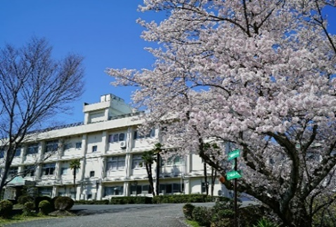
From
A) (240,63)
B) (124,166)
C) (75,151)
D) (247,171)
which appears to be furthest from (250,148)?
(75,151)

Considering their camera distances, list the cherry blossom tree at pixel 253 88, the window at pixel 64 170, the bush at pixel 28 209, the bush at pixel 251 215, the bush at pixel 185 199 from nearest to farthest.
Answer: the cherry blossom tree at pixel 253 88, the bush at pixel 251 215, the bush at pixel 28 209, the bush at pixel 185 199, the window at pixel 64 170

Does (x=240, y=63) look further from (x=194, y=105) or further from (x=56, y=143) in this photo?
(x=56, y=143)

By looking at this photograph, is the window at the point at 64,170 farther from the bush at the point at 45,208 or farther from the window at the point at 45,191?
the bush at the point at 45,208

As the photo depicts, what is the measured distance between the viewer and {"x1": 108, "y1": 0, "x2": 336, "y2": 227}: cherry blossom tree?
6.89 metres

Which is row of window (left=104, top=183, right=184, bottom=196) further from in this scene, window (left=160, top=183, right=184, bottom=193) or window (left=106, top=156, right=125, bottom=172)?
window (left=106, top=156, right=125, bottom=172)

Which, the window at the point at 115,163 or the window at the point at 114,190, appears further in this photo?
the window at the point at 115,163

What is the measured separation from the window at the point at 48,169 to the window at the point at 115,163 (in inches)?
361

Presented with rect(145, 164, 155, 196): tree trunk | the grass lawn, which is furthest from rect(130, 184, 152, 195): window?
the grass lawn

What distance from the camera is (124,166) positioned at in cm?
3872

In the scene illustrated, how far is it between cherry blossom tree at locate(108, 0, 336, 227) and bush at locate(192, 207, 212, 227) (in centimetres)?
302

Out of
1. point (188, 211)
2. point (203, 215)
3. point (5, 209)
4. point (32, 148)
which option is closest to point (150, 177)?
point (5, 209)

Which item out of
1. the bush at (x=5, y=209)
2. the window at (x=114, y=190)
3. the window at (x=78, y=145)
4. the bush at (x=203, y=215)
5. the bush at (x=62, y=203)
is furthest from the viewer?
the window at (x=78, y=145)

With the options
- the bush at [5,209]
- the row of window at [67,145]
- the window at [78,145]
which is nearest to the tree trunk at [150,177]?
the row of window at [67,145]

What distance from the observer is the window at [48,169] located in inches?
1777
